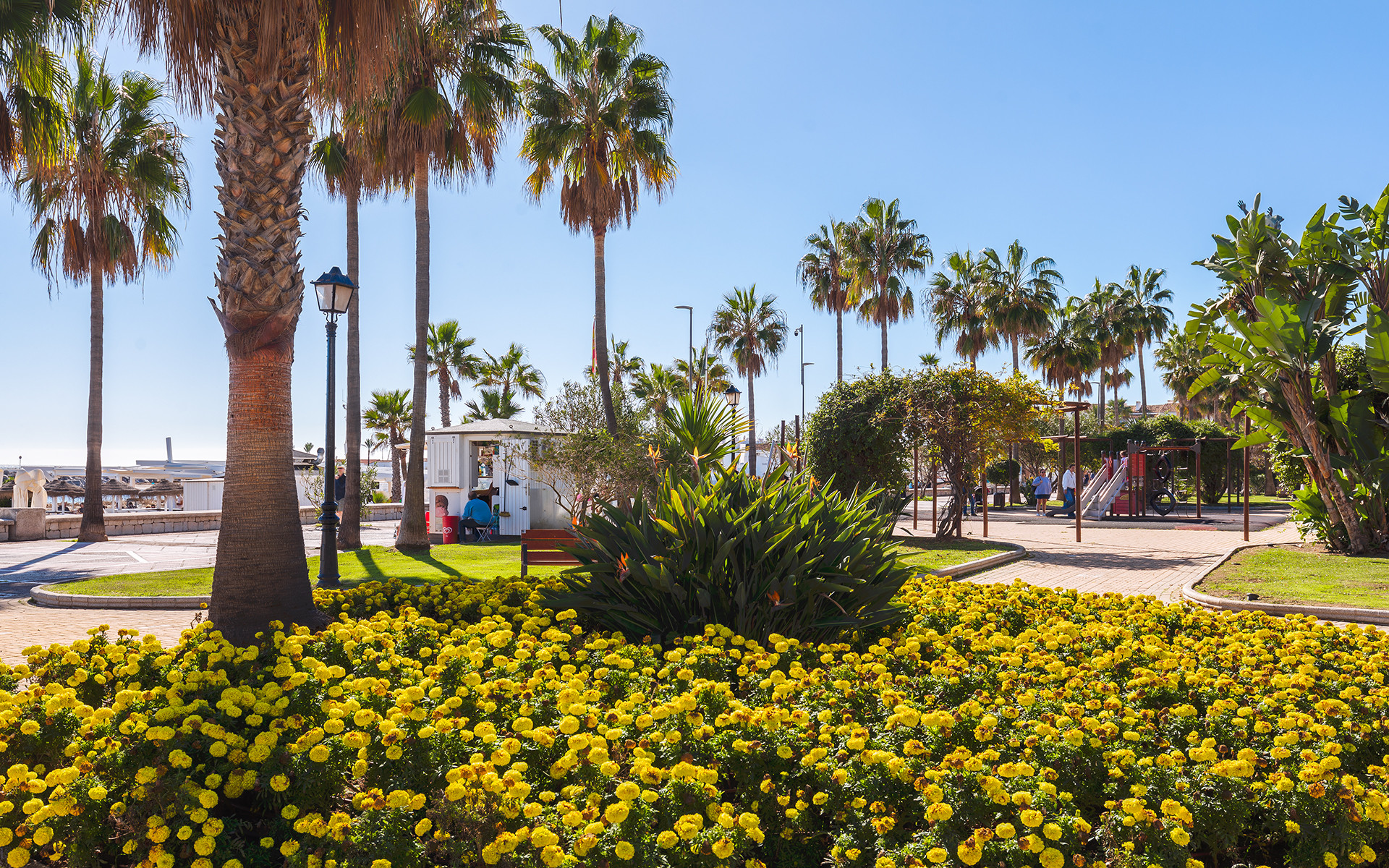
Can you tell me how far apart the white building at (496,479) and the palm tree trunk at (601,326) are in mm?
1487

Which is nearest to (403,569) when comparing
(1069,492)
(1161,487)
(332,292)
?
(332,292)

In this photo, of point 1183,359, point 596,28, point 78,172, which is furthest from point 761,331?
point 78,172

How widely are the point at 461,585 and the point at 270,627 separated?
2.01 m

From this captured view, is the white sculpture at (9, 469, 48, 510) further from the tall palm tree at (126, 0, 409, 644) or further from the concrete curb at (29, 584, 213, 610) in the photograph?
the tall palm tree at (126, 0, 409, 644)

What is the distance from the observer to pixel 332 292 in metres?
10.9

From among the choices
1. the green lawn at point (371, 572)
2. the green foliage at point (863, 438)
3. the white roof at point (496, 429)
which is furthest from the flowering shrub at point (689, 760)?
the white roof at point (496, 429)

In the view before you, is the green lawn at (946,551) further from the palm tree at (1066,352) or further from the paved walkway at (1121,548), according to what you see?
the palm tree at (1066,352)

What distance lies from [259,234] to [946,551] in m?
12.4

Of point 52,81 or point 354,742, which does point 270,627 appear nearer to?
point 354,742

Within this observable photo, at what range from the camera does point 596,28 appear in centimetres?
1906

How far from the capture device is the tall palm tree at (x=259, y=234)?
582cm

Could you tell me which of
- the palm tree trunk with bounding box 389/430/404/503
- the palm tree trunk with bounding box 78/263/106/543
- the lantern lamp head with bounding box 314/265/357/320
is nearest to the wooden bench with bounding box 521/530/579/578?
the lantern lamp head with bounding box 314/265/357/320

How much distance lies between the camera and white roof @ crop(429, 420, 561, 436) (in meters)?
19.6

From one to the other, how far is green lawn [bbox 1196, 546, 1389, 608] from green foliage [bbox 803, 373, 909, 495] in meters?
6.00
